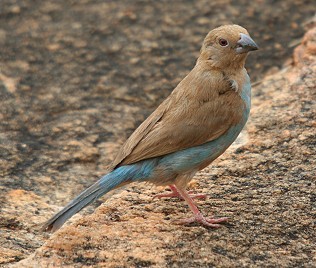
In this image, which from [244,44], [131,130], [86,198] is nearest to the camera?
[86,198]

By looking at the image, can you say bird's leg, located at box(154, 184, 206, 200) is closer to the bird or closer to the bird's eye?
the bird

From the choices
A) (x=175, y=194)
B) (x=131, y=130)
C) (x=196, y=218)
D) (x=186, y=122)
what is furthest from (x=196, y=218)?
(x=131, y=130)

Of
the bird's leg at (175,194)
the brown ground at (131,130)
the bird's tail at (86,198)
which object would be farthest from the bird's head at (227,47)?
the bird's tail at (86,198)

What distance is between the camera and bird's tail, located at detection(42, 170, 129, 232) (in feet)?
14.2

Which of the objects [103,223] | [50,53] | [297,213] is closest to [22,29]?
[50,53]

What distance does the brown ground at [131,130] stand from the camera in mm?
4215

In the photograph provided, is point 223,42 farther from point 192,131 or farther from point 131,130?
point 131,130

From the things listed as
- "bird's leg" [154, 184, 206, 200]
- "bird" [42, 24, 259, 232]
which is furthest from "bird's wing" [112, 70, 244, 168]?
"bird's leg" [154, 184, 206, 200]

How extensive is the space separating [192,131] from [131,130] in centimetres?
139

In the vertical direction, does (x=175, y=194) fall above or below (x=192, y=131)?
below

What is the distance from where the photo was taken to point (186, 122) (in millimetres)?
4758

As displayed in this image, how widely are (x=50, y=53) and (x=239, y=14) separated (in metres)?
2.00

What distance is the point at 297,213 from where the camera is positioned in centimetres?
449

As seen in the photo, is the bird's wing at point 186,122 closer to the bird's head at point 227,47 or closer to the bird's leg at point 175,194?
the bird's head at point 227,47
